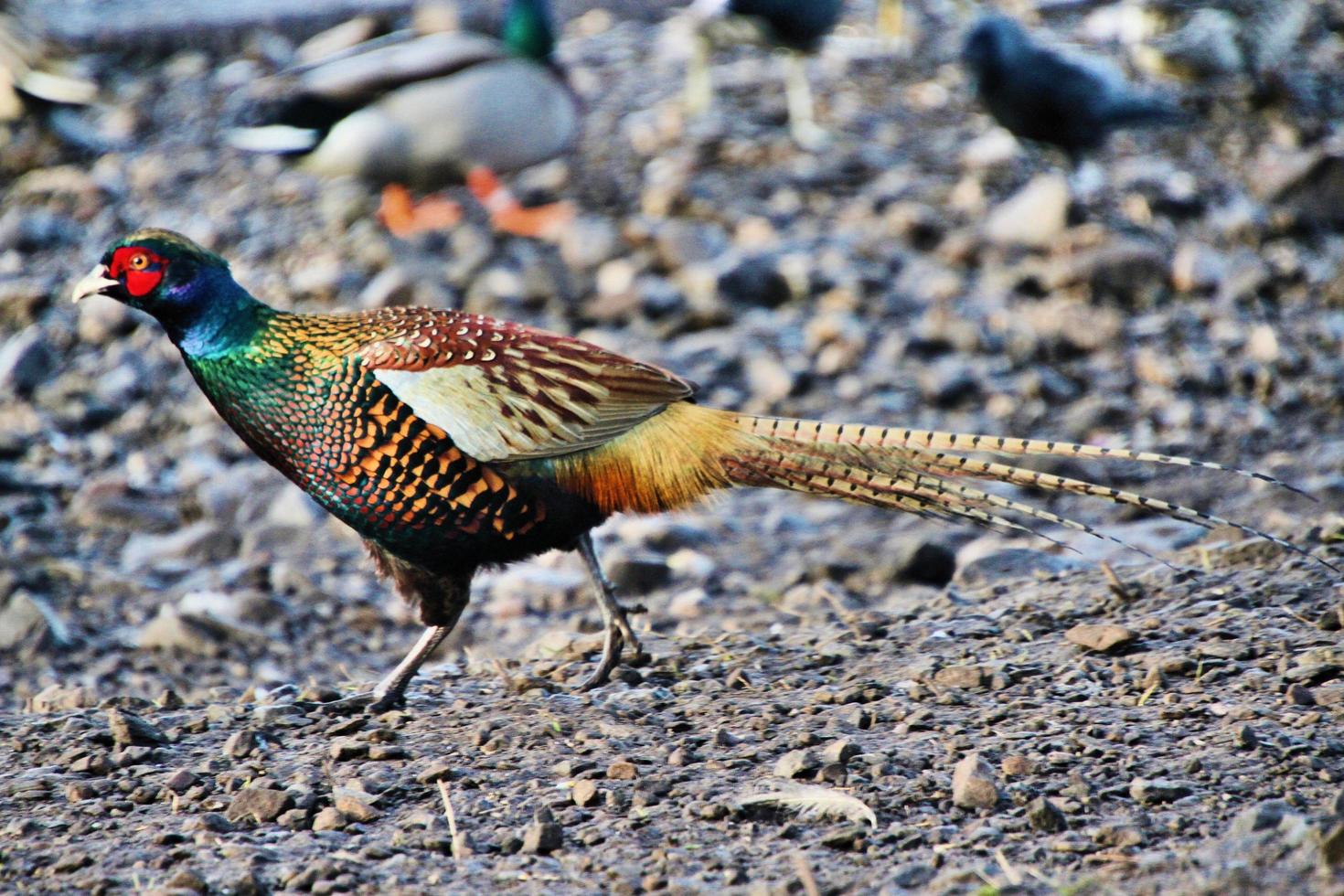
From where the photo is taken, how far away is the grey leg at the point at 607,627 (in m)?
3.91

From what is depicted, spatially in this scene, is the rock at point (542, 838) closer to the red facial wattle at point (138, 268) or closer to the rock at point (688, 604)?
the red facial wattle at point (138, 268)

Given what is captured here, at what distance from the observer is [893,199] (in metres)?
8.47

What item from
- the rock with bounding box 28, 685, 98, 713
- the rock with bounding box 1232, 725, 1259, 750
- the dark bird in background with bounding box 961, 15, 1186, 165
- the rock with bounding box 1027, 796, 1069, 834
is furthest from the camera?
the dark bird in background with bounding box 961, 15, 1186, 165

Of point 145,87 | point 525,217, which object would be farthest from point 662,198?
point 145,87

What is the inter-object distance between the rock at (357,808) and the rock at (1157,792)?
4.79 ft

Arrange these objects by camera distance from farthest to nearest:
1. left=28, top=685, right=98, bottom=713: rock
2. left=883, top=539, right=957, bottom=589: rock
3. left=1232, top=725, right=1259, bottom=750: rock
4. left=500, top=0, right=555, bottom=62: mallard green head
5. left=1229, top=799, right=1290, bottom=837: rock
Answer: left=500, top=0, right=555, bottom=62: mallard green head
left=883, top=539, right=957, bottom=589: rock
left=28, top=685, right=98, bottom=713: rock
left=1232, top=725, right=1259, bottom=750: rock
left=1229, top=799, right=1290, bottom=837: rock

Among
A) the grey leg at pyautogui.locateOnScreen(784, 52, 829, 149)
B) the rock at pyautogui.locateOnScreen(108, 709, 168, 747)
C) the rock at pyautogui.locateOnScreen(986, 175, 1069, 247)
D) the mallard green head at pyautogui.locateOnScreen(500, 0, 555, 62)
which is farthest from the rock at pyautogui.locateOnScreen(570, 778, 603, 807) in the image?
the mallard green head at pyautogui.locateOnScreen(500, 0, 555, 62)

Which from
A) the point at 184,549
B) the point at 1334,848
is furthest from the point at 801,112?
the point at 1334,848

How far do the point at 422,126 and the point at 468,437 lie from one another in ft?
16.9

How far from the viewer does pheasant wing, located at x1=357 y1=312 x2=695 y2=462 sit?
366 centimetres

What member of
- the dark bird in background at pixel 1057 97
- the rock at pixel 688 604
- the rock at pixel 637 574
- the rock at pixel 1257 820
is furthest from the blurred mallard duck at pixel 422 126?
the rock at pixel 1257 820

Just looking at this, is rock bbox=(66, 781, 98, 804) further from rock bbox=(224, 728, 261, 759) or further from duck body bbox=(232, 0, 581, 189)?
duck body bbox=(232, 0, 581, 189)

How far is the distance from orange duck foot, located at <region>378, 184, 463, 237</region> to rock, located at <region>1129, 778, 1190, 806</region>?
6.22m

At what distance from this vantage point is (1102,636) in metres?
3.72
